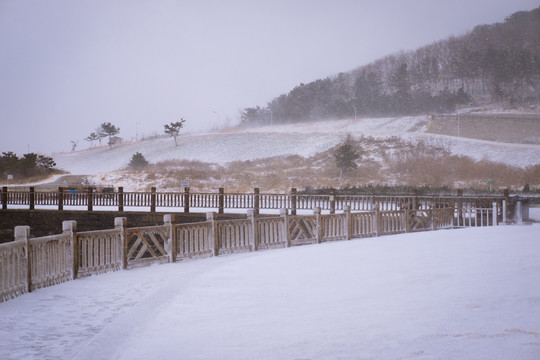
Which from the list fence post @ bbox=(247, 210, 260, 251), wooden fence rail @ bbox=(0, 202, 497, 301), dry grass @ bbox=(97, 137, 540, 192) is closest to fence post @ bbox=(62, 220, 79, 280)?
wooden fence rail @ bbox=(0, 202, 497, 301)

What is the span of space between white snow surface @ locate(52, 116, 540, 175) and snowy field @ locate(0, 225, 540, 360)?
56.2 meters

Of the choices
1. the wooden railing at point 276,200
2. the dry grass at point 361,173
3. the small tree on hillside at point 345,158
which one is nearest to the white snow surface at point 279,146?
the dry grass at point 361,173

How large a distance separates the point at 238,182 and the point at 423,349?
2310 inches

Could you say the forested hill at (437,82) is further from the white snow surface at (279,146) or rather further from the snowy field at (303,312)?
the snowy field at (303,312)

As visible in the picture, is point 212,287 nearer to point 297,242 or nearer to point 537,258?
point 537,258

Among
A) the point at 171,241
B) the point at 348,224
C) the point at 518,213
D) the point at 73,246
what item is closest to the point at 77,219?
the point at 348,224

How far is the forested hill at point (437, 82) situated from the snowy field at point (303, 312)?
85.9 m

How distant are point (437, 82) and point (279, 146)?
42.5 m

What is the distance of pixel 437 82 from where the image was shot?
364ft

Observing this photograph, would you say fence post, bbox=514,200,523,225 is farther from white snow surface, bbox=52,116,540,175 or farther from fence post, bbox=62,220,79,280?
white snow surface, bbox=52,116,540,175

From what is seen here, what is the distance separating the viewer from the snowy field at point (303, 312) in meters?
5.98

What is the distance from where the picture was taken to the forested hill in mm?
95000

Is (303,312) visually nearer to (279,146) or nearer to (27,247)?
(27,247)

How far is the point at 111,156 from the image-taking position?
10325 cm
